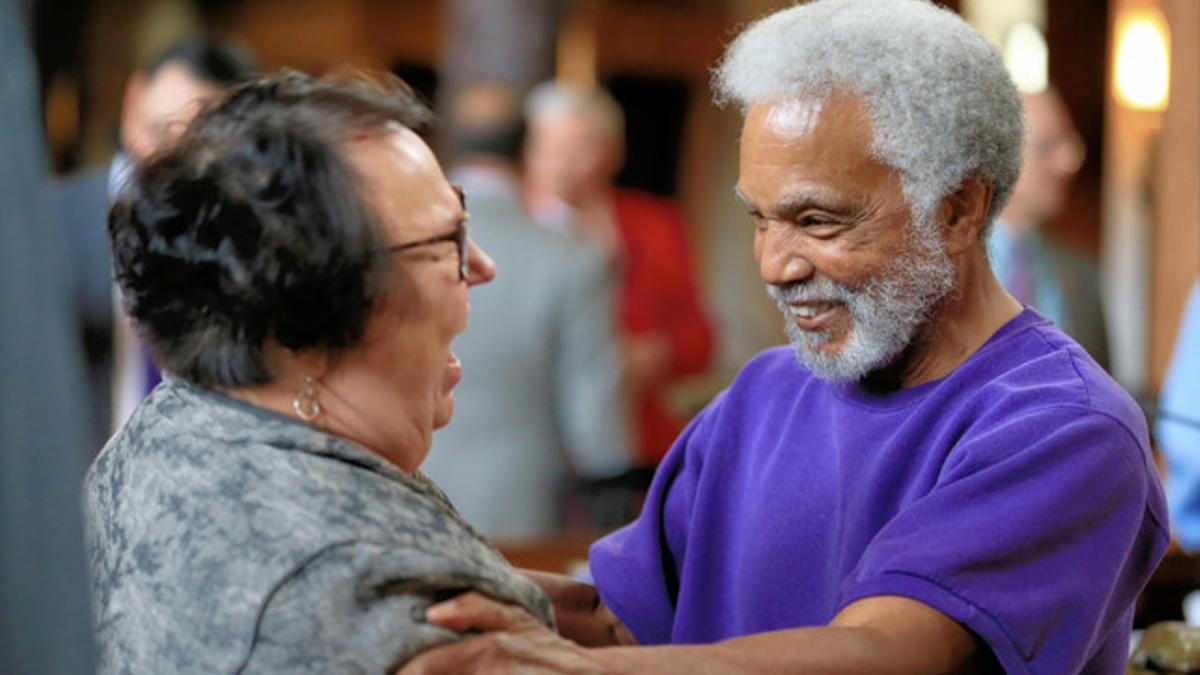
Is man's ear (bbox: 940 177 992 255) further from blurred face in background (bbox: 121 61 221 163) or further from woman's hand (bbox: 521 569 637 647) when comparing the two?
blurred face in background (bbox: 121 61 221 163)

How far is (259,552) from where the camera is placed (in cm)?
160

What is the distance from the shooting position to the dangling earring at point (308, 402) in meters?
1.71

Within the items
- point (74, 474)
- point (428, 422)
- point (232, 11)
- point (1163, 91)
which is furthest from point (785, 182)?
point (232, 11)

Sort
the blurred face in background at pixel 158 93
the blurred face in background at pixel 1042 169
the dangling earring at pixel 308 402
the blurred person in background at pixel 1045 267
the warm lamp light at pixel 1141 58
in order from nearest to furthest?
1. the dangling earring at pixel 308 402
2. the blurred face in background at pixel 158 93
3. the blurred person in background at pixel 1045 267
4. the blurred face in background at pixel 1042 169
5. the warm lamp light at pixel 1141 58

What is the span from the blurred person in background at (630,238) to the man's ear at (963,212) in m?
3.38

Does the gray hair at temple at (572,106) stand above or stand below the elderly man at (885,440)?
below

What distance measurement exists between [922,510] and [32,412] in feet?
3.58

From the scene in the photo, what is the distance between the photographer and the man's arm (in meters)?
1.63

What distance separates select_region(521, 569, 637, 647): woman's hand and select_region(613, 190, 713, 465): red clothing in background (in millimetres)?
3097

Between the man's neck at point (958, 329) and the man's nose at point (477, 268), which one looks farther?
the man's neck at point (958, 329)

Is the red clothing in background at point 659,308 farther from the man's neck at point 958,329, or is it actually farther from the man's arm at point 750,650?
the man's arm at point 750,650

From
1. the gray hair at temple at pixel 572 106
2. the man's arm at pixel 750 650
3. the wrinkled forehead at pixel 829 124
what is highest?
the wrinkled forehead at pixel 829 124

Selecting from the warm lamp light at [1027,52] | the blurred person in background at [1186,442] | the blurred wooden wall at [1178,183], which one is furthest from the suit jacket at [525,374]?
the warm lamp light at [1027,52]

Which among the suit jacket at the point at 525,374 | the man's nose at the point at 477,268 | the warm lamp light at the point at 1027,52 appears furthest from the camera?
the warm lamp light at the point at 1027,52
